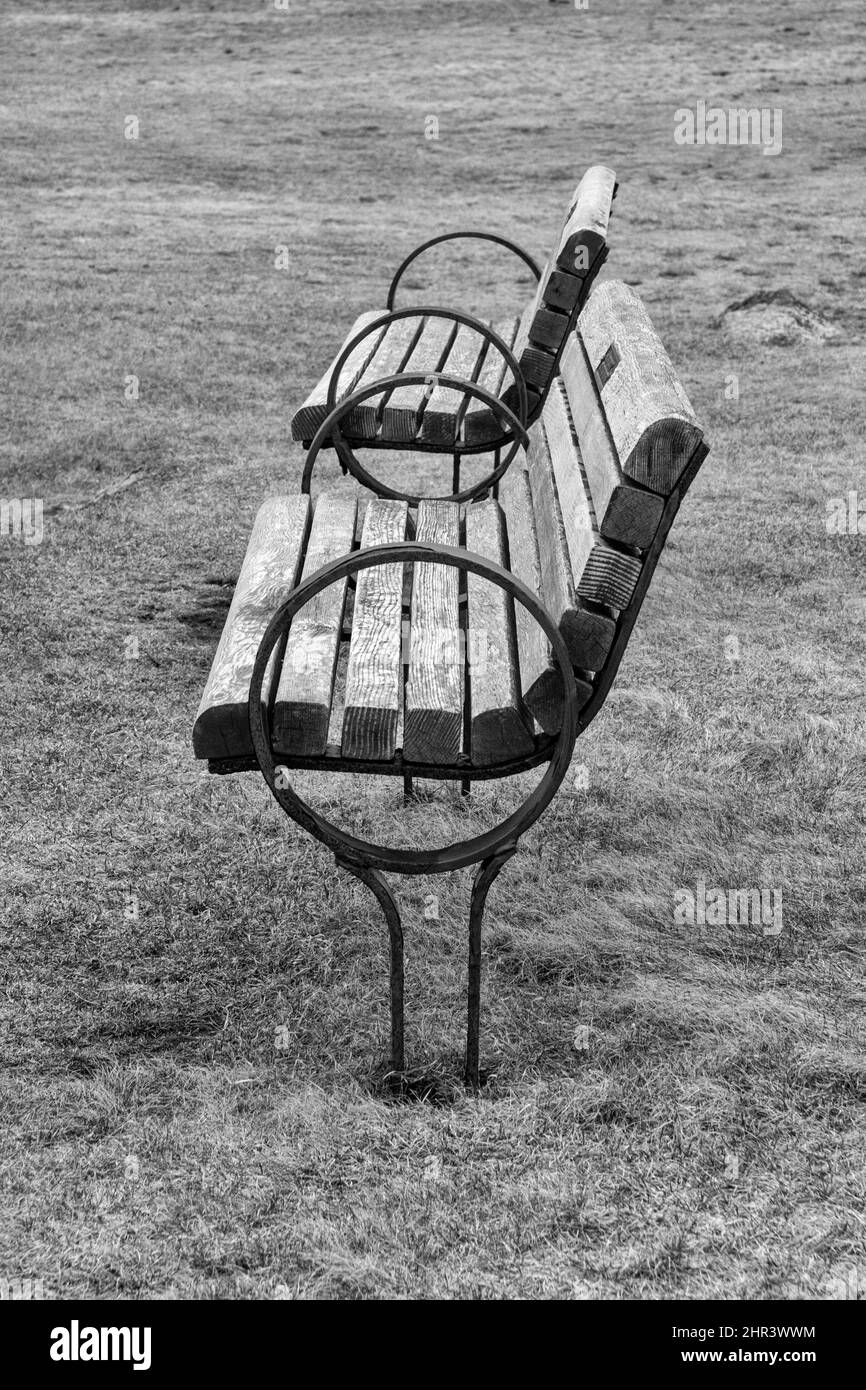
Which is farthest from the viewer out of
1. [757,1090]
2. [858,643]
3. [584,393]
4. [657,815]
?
[858,643]

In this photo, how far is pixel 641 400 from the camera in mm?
2342

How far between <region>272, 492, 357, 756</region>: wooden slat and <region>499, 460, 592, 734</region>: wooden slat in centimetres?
35

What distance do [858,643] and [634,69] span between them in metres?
17.6

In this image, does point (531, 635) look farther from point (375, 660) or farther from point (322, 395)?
point (322, 395)

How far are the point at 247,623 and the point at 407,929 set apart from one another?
0.79m

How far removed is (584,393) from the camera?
9.63ft

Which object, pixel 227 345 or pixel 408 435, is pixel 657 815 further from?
pixel 227 345

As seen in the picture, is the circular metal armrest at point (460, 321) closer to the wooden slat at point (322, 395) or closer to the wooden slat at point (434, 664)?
the wooden slat at point (322, 395)

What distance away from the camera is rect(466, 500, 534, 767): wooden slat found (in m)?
2.33

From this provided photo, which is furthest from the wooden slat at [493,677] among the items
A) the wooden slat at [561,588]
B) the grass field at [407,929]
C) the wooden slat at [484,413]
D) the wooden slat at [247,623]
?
the wooden slat at [484,413]

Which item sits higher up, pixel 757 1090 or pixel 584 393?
pixel 584 393

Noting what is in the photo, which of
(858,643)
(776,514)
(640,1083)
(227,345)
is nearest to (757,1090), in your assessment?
(640,1083)

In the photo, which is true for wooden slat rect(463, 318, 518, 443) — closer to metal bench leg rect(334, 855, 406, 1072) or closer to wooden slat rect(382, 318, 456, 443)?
wooden slat rect(382, 318, 456, 443)

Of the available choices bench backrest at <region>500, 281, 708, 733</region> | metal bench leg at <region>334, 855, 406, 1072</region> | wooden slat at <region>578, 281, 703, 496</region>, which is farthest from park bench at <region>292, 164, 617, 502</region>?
metal bench leg at <region>334, 855, 406, 1072</region>
